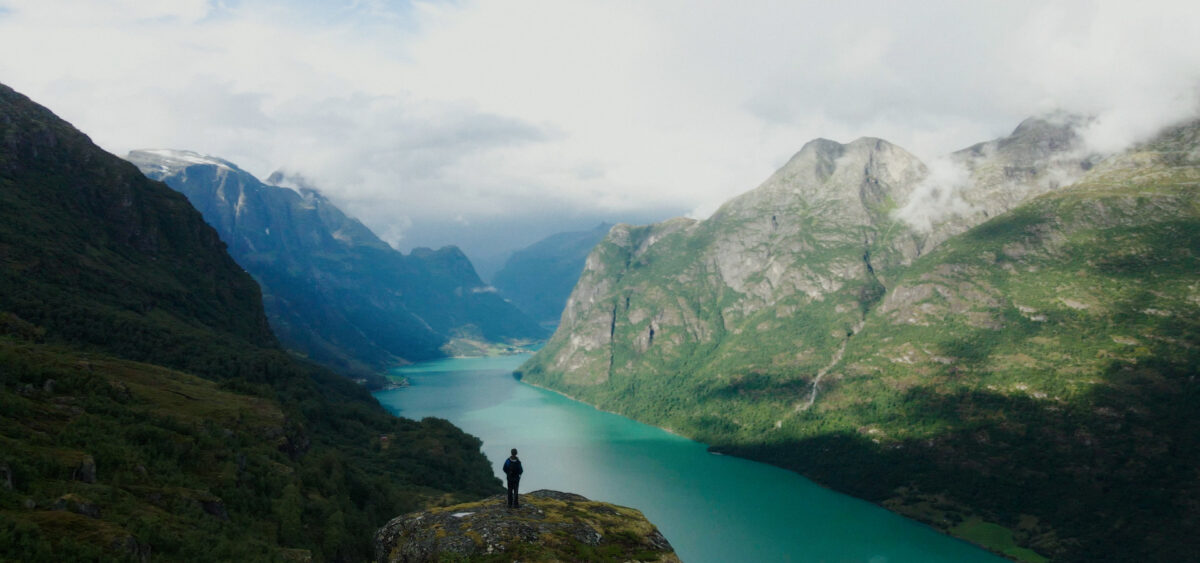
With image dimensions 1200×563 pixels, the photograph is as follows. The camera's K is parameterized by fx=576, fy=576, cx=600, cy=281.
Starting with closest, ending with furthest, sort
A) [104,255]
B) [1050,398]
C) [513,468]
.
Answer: [513,468] < [104,255] < [1050,398]

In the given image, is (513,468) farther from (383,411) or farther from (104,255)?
(383,411)

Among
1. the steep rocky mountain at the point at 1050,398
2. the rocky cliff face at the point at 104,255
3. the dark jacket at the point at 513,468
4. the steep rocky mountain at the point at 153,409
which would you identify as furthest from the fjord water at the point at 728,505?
the dark jacket at the point at 513,468

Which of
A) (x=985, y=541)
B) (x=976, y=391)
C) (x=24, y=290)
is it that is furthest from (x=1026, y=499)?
(x=24, y=290)

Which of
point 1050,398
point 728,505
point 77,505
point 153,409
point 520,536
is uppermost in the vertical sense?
point 1050,398

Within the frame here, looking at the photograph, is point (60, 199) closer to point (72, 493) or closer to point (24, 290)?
point (24, 290)

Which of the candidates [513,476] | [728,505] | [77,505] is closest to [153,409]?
[77,505]

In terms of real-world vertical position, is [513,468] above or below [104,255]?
below

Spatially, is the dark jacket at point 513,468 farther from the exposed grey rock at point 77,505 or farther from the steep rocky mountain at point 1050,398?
the steep rocky mountain at point 1050,398
